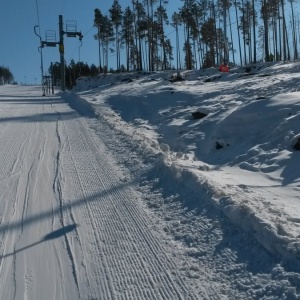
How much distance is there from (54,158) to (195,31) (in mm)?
48335

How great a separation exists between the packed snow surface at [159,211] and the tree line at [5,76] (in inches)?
5379

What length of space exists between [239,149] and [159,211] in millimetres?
3854

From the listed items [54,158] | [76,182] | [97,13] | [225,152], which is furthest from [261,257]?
[97,13]

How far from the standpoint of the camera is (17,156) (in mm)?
9828

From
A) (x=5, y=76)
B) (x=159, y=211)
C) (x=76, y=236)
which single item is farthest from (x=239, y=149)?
(x=5, y=76)

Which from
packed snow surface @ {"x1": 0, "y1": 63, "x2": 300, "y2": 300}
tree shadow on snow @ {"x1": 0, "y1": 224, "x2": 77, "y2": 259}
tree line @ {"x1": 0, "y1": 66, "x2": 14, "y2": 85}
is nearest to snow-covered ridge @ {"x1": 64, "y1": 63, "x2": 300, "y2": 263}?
packed snow surface @ {"x1": 0, "y1": 63, "x2": 300, "y2": 300}

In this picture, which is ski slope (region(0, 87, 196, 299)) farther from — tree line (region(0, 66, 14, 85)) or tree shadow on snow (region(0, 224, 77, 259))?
tree line (region(0, 66, 14, 85))

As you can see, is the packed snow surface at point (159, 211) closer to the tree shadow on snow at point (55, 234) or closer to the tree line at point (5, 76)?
the tree shadow on snow at point (55, 234)

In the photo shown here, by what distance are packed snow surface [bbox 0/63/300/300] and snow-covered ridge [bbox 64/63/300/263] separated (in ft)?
0.09

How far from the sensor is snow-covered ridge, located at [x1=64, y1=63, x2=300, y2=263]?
5.01 metres

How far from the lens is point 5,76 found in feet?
479

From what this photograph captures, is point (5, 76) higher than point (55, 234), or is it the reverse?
point (5, 76)

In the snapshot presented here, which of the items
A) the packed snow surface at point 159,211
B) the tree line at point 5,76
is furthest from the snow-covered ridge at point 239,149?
the tree line at point 5,76

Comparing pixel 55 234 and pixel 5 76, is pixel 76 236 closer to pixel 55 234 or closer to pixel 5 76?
pixel 55 234
